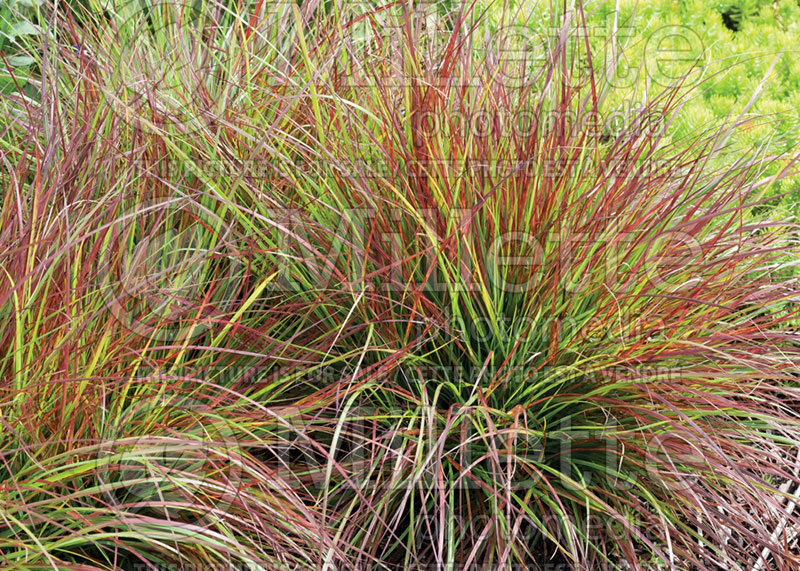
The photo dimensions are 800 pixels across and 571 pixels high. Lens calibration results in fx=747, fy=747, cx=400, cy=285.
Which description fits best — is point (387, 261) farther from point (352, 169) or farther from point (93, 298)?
point (93, 298)

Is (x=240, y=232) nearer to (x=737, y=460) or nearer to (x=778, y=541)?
(x=737, y=460)

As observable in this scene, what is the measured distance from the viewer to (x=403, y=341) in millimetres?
1726

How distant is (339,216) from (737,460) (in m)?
1.06

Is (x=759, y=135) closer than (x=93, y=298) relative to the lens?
No

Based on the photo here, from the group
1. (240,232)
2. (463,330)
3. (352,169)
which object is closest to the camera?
(463,330)

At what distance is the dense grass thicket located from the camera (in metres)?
1.44

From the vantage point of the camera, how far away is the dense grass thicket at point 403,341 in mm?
1440

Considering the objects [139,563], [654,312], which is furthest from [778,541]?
[139,563]

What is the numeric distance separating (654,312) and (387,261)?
0.62 metres

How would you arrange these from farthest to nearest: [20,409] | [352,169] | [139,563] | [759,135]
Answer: [759,135], [352,169], [139,563], [20,409]

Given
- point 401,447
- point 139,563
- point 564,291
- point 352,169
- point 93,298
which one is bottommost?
point 139,563

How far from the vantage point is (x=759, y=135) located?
2584 mm

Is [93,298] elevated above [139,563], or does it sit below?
above

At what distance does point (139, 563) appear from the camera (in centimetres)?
145
